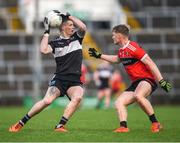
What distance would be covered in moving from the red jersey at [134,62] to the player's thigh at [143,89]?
0.44 ft

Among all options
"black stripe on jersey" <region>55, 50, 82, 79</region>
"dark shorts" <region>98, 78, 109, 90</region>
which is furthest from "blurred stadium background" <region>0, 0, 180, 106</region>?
"black stripe on jersey" <region>55, 50, 82, 79</region>

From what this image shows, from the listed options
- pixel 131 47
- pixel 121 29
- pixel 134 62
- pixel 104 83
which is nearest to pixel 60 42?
pixel 121 29

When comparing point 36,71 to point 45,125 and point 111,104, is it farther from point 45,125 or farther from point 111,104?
point 45,125

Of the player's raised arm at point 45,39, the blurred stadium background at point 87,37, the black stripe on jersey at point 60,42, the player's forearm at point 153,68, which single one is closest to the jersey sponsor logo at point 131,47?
the player's forearm at point 153,68

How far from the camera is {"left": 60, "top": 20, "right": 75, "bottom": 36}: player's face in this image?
15048 millimetres

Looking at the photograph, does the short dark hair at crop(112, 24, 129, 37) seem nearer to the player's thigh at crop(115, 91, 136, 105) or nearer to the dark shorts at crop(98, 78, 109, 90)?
the player's thigh at crop(115, 91, 136, 105)

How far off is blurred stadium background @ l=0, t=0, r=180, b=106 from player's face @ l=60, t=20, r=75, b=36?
704 inches

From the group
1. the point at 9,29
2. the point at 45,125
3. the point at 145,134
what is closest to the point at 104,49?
the point at 9,29

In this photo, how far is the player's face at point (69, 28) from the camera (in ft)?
49.4

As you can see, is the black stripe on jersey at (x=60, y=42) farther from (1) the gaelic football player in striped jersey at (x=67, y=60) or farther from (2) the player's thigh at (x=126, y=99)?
(2) the player's thigh at (x=126, y=99)

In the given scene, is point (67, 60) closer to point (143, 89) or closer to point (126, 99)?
point (126, 99)

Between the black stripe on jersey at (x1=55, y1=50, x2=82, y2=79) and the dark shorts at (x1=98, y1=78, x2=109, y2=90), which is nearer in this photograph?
the black stripe on jersey at (x1=55, y1=50, x2=82, y2=79)

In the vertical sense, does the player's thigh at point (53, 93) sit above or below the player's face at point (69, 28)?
below

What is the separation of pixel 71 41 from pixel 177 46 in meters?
20.8
